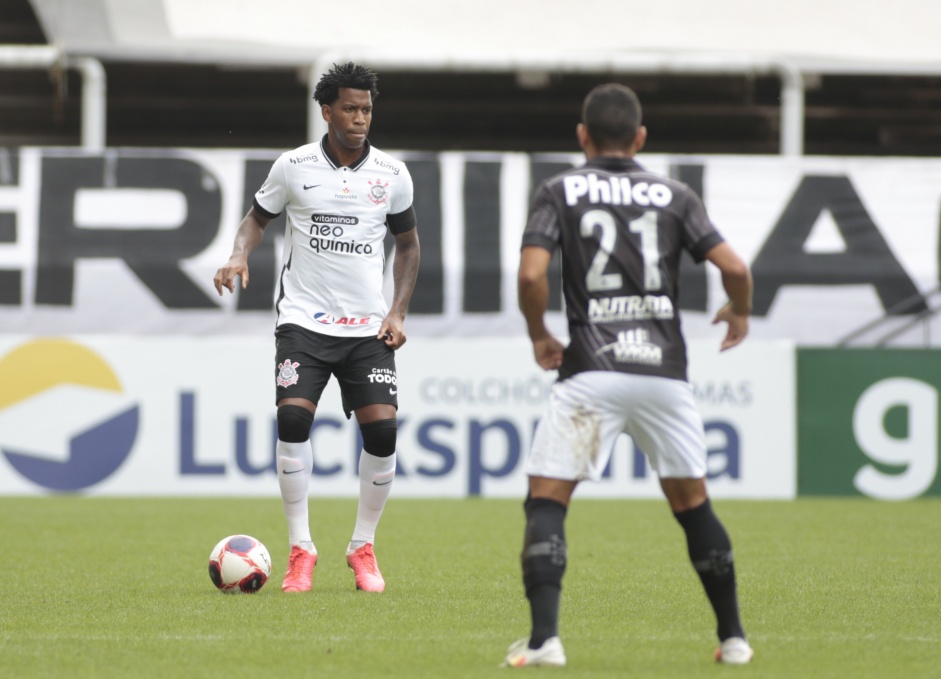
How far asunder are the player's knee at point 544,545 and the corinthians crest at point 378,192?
2483 millimetres

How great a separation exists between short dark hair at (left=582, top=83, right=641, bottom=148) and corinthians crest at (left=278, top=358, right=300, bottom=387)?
2.34 meters

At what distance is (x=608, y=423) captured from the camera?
4641mm

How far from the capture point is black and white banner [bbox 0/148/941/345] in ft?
46.4

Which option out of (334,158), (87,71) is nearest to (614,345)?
(334,158)

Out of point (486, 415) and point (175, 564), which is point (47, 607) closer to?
point (175, 564)

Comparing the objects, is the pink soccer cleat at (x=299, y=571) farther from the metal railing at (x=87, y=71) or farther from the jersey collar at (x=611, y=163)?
the metal railing at (x=87, y=71)

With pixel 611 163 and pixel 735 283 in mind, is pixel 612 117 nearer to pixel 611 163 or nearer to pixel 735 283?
pixel 611 163

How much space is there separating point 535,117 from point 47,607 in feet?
52.0

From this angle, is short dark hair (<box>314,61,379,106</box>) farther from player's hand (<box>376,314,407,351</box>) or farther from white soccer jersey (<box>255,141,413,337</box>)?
player's hand (<box>376,314,407,351</box>)

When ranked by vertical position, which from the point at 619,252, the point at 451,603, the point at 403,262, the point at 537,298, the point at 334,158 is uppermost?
the point at 334,158

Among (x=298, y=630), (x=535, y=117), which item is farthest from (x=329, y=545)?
(x=535, y=117)

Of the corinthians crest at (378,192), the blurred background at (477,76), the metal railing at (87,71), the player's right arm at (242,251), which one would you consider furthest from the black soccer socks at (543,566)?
the metal railing at (87,71)

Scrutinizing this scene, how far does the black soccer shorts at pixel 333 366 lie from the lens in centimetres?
665

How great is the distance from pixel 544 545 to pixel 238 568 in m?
2.34
